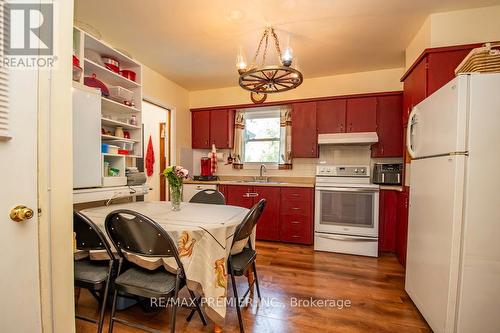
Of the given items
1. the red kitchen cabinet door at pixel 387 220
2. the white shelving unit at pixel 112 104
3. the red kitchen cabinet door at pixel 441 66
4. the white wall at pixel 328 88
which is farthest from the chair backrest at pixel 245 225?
the white wall at pixel 328 88

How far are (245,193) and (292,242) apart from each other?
3.26ft

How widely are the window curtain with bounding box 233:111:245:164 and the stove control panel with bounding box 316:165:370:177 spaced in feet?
4.77

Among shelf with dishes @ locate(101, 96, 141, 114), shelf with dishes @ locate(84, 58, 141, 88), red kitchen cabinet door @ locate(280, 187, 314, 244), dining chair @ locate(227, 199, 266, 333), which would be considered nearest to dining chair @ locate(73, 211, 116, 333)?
dining chair @ locate(227, 199, 266, 333)

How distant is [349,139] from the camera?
322 centimetres

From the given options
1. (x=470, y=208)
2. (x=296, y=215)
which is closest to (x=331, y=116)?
(x=296, y=215)

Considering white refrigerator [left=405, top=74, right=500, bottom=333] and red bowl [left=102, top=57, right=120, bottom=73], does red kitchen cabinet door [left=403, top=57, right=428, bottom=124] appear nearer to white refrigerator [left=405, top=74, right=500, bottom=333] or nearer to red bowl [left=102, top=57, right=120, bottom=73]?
white refrigerator [left=405, top=74, right=500, bottom=333]

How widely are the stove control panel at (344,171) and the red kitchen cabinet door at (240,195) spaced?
1.08 m

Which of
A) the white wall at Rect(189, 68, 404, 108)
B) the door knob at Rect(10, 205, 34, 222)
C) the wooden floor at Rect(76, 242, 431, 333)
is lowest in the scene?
the wooden floor at Rect(76, 242, 431, 333)

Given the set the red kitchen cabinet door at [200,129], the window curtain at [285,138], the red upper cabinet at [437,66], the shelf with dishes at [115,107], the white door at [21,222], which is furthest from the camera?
the red kitchen cabinet door at [200,129]

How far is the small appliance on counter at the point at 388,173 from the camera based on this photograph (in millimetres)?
3039

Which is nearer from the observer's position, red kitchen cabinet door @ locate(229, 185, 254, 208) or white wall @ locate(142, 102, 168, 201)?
red kitchen cabinet door @ locate(229, 185, 254, 208)

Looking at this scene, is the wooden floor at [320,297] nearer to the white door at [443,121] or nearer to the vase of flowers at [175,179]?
the vase of flowers at [175,179]

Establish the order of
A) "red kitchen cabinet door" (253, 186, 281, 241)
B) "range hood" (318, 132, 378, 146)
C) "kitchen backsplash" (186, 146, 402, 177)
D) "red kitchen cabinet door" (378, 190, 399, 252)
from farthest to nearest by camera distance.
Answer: "kitchen backsplash" (186, 146, 402, 177) < "red kitchen cabinet door" (253, 186, 281, 241) < "range hood" (318, 132, 378, 146) < "red kitchen cabinet door" (378, 190, 399, 252)

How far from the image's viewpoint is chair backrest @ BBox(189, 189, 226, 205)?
2389 millimetres
